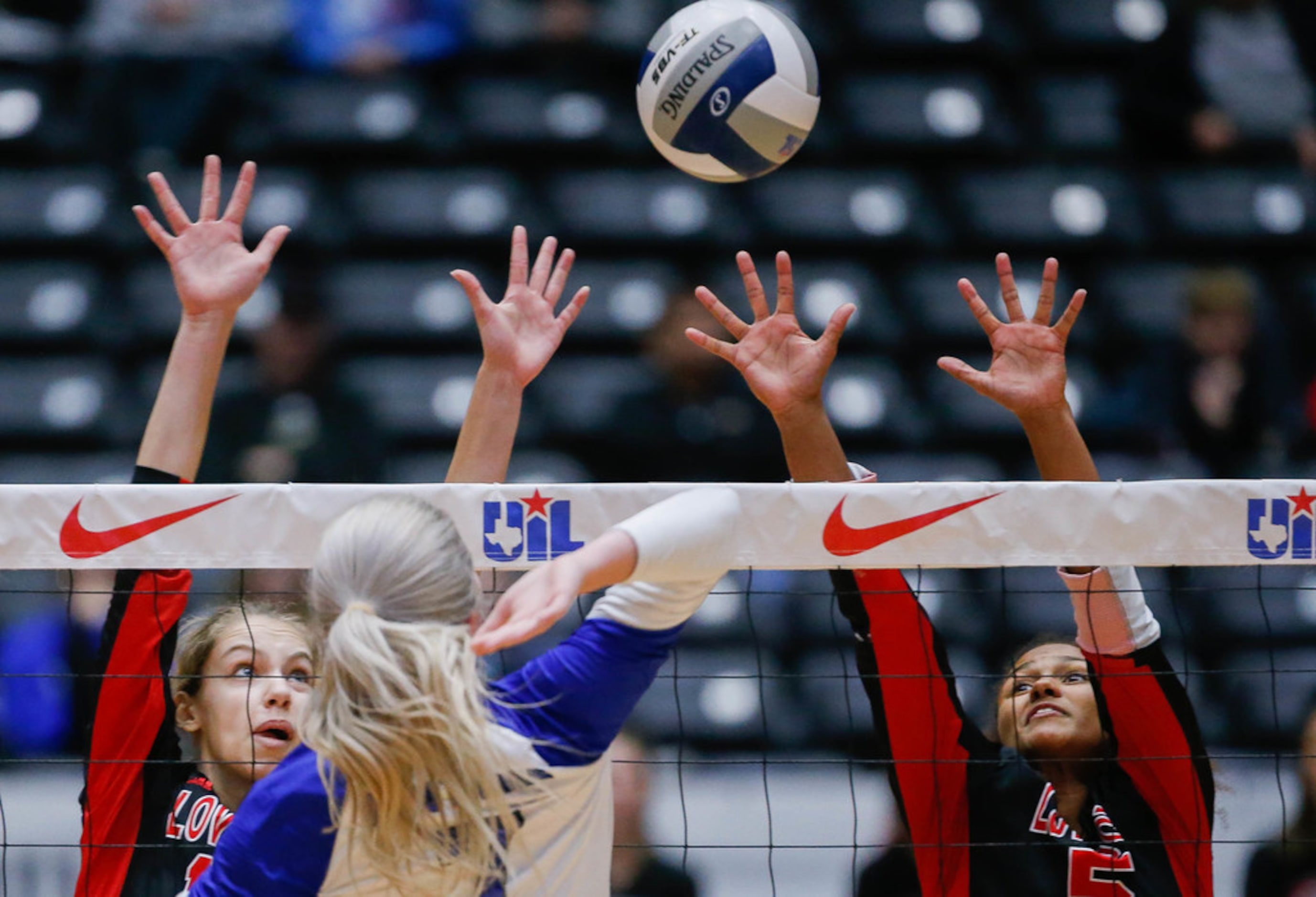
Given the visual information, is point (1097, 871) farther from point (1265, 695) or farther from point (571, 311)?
point (1265, 695)

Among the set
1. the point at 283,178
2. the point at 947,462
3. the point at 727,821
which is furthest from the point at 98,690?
the point at 283,178

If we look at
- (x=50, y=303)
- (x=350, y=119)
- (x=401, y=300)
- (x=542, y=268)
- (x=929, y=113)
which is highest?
(x=929, y=113)

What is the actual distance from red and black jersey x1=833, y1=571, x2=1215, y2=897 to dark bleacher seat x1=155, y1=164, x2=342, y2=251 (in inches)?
196

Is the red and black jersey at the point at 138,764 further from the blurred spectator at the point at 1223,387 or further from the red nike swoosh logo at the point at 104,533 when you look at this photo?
the blurred spectator at the point at 1223,387

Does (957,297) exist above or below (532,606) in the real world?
above

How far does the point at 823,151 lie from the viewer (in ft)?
26.2

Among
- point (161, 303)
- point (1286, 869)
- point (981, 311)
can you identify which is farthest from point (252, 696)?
point (161, 303)

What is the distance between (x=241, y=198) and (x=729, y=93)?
4.08ft

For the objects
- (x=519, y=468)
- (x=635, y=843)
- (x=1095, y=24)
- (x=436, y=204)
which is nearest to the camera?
(x=635, y=843)

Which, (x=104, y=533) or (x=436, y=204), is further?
(x=436, y=204)

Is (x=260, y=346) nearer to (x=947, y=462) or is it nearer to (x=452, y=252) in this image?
(x=452, y=252)

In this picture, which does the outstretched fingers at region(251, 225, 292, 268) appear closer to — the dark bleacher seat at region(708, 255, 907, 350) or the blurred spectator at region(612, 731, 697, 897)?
the blurred spectator at region(612, 731, 697, 897)

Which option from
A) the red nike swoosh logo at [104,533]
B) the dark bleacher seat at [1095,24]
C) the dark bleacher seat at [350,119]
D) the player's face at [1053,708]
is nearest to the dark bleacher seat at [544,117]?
the dark bleacher seat at [350,119]

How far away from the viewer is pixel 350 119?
318 inches
